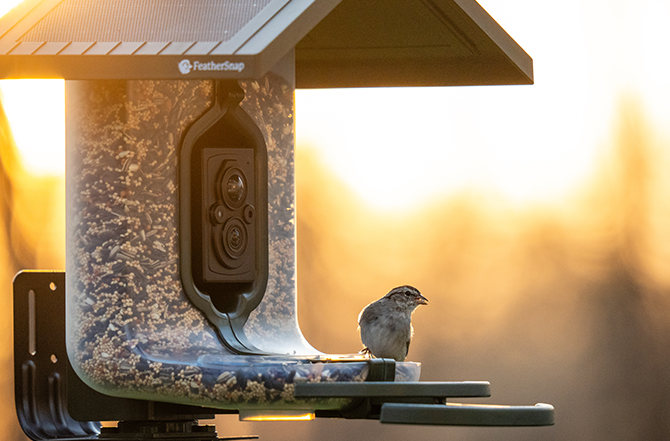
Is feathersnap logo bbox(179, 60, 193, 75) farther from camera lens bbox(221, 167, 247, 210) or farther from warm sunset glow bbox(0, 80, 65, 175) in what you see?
warm sunset glow bbox(0, 80, 65, 175)

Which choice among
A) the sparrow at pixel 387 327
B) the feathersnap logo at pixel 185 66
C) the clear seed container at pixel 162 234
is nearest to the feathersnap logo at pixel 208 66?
the feathersnap logo at pixel 185 66

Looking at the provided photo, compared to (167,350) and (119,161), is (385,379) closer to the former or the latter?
(167,350)

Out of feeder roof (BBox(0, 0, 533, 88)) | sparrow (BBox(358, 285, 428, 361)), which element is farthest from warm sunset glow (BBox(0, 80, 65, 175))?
feeder roof (BBox(0, 0, 533, 88))

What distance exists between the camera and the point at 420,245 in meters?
11.6

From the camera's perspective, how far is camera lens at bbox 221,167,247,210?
9.23ft

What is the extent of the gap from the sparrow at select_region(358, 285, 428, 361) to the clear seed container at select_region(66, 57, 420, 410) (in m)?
1.39

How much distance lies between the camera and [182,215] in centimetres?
278

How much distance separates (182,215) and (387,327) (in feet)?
5.38

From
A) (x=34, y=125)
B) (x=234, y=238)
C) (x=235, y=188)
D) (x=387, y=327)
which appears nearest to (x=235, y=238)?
(x=234, y=238)

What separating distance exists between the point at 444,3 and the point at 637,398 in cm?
947

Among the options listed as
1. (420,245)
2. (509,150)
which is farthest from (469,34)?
(509,150)

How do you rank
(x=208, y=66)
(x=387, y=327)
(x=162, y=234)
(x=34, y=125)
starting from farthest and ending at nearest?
(x=34, y=125), (x=387, y=327), (x=162, y=234), (x=208, y=66)

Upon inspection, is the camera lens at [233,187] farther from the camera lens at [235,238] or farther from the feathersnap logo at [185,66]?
the feathersnap logo at [185,66]

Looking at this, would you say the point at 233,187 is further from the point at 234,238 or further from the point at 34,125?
the point at 34,125
